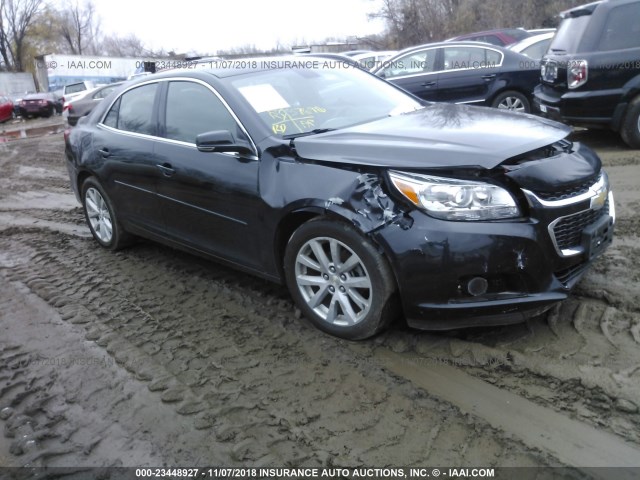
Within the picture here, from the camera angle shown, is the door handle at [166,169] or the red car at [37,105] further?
the red car at [37,105]

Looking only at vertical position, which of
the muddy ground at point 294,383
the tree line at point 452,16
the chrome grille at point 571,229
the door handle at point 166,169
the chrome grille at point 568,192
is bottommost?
the muddy ground at point 294,383

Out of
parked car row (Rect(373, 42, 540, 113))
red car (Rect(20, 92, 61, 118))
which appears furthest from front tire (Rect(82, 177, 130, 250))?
red car (Rect(20, 92, 61, 118))

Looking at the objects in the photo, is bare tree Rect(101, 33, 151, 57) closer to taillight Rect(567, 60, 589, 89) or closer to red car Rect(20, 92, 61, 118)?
red car Rect(20, 92, 61, 118)

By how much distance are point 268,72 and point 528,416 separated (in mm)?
2996

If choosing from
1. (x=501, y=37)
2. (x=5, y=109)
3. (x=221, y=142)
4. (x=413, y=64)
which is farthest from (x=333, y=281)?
(x=5, y=109)

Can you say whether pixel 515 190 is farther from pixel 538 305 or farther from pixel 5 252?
pixel 5 252

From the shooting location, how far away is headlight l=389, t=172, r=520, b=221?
2926 mm

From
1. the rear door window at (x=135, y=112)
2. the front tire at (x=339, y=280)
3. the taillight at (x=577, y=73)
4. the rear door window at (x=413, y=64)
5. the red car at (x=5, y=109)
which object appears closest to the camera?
the front tire at (x=339, y=280)

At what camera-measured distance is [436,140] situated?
3227 millimetres

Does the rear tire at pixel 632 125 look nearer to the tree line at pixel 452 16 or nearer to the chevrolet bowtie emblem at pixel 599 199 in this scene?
the chevrolet bowtie emblem at pixel 599 199

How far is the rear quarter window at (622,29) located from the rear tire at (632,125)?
718 mm

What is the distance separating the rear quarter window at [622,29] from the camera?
6977 mm

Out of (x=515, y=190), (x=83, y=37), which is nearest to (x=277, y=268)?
(x=515, y=190)

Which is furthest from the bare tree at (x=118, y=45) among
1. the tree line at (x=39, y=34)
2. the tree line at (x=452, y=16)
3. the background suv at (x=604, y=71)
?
the background suv at (x=604, y=71)
